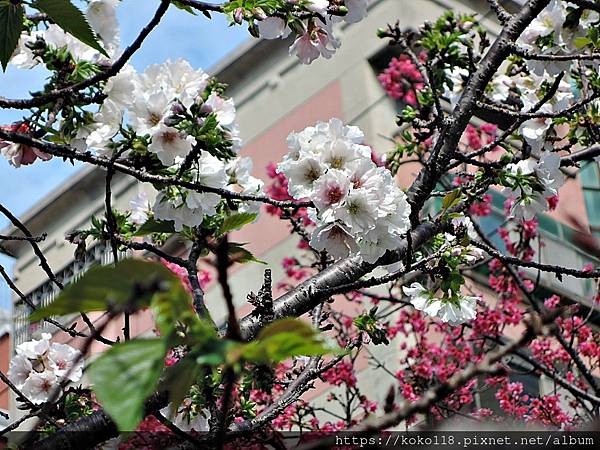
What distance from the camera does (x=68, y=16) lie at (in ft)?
6.03

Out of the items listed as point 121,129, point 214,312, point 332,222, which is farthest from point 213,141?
point 214,312

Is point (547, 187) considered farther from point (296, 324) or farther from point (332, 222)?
point (296, 324)

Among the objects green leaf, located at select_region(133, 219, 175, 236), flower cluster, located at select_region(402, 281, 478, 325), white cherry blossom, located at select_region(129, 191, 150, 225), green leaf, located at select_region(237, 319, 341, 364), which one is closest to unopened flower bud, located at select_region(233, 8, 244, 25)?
green leaf, located at select_region(133, 219, 175, 236)

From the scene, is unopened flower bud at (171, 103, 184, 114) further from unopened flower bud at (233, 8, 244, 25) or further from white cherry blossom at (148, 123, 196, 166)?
unopened flower bud at (233, 8, 244, 25)

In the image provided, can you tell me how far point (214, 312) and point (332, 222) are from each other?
8.78 meters

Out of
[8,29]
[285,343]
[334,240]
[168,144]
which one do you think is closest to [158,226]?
[168,144]

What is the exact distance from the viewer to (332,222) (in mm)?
2424

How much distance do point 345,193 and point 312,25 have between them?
48cm

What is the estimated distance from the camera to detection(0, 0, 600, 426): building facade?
1059cm

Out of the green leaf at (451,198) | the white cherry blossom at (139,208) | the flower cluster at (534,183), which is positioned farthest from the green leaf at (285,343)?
the white cherry blossom at (139,208)

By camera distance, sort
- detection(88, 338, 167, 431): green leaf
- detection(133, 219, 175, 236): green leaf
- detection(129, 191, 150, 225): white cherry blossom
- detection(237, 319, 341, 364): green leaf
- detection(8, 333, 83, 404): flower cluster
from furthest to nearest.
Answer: detection(129, 191, 150, 225): white cherry blossom → detection(8, 333, 83, 404): flower cluster → detection(133, 219, 175, 236): green leaf → detection(237, 319, 341, 364): green leaf → detection(88, 338, 167, 431): green leaf

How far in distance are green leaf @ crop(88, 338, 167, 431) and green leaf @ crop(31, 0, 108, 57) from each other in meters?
1.18

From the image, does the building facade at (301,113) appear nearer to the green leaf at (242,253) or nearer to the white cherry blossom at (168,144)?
the green leaf at (242,253)

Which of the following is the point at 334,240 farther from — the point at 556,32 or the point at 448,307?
the point at 556,32
